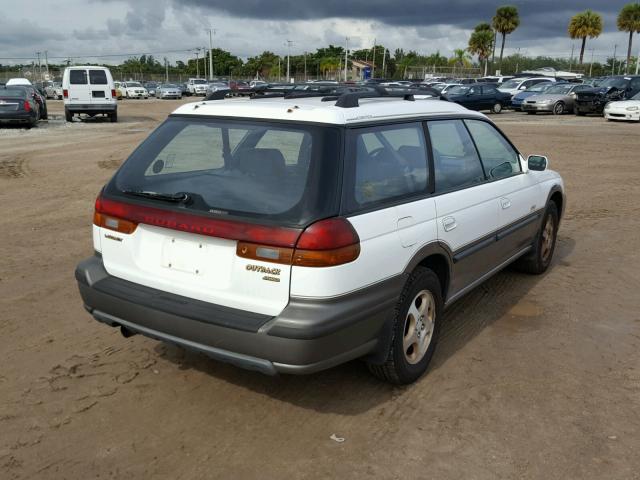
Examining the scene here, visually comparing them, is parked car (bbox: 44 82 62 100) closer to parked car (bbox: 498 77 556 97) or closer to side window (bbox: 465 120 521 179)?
parked car (bbox: 498 77 556 97)

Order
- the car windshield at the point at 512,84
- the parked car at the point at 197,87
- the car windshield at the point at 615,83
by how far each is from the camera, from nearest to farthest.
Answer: the car windshield at the point at 615,83
the car windshield at the point at 512,84
the parked car at the point at 197,87

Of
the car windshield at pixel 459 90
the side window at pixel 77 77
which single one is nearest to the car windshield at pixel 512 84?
the car windshield at pixel 459 90

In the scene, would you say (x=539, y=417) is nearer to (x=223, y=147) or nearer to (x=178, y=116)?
(x=223, y=147)

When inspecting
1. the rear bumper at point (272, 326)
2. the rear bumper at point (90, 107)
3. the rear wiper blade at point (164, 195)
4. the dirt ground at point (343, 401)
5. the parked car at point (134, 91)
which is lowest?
the parked car at point (134, 91)

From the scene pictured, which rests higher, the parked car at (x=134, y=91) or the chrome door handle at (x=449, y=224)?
the chrome door handle at (x=449, y=224)

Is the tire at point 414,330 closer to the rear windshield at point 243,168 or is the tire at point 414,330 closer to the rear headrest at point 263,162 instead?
the rear windshield at point 243,168

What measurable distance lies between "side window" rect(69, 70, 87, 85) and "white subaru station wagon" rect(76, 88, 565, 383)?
20492mm

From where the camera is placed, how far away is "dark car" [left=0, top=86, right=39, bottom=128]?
19141 millimetres

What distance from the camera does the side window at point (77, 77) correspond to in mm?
22359

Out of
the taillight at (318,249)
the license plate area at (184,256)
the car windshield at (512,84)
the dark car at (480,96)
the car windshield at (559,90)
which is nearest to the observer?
the taillight at (318,249)

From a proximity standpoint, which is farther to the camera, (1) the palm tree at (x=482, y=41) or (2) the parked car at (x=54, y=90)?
(1) the palm tree at (x=482, y=41)

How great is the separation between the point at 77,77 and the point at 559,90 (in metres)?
21.1

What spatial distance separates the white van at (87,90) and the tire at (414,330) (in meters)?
21.4

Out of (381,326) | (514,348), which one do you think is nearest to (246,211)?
(381,326)
